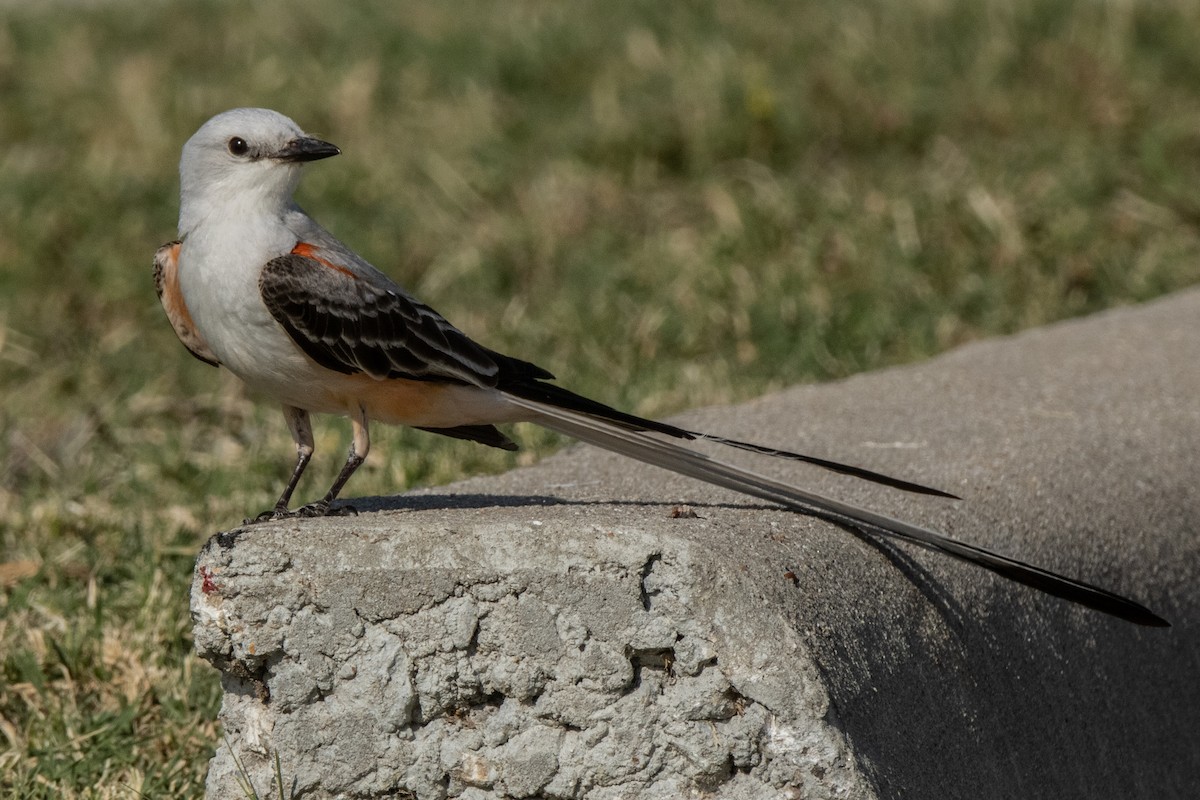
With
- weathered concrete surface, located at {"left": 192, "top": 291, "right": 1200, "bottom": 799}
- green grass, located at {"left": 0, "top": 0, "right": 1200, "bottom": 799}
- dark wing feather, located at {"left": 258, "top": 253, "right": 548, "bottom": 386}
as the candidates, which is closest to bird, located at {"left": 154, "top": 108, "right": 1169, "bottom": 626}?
dark wing feather, located at {"left": 258, "top": 253, "right": 548, "bottom": 386}

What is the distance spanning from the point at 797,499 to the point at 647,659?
2.04 feet

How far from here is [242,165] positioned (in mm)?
3623

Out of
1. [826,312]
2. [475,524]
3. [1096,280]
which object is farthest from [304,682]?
[1096,280]

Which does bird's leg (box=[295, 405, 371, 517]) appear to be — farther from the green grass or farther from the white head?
the green grass

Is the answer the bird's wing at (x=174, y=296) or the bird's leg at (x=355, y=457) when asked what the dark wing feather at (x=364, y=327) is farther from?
the bird's wing at (x=174, y=296)

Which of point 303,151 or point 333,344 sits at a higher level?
point 303,151

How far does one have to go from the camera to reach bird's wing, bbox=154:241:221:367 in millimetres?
3682

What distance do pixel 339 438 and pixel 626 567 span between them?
3228 mm

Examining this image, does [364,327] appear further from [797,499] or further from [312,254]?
[797,499]

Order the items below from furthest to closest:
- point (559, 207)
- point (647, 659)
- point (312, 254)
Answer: point (559, 207) → point (312, 254) → point (647, 659)

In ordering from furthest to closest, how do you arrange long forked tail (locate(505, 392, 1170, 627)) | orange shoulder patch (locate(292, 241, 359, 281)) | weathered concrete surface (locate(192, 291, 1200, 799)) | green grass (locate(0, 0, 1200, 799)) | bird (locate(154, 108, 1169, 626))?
1. green grass (locate(0, 0, 1200, 799))
2. orange shoulder patch (locate(292, 241, 359, 281))
3. bird (locate(154, 108, 1169, 626))
4. long forked tail (locate(505, 392, 1170, 627))
5. weathered concrete surface (locate(192, 291, 1200, 799))

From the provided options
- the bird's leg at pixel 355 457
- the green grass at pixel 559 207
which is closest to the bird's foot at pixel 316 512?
the bird's leg at pixel 355 457

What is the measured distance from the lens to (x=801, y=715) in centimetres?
291

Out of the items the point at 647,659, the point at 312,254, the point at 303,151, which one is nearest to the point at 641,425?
the point at 647,659
